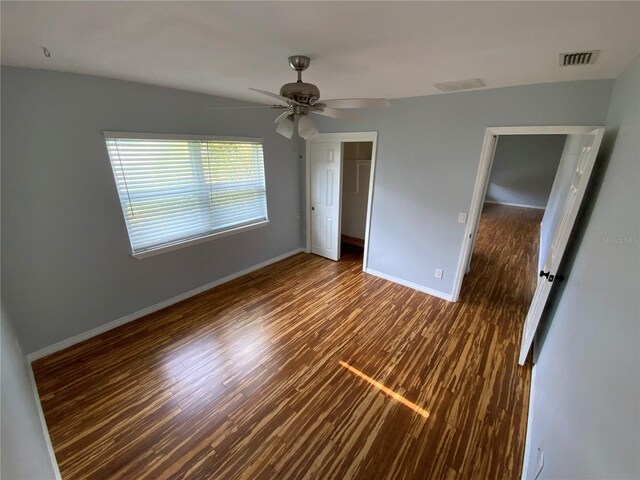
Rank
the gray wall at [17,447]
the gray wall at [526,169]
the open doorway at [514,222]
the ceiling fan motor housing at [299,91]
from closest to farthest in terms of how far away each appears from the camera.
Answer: the gray wall at [17,447]
the ceiling fan motor housing at [299,91]
the open doorway at [514,222]
the gray wall at [526,169]

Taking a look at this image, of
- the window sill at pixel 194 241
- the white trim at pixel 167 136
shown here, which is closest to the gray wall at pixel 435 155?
the white trim at pixel 167 136

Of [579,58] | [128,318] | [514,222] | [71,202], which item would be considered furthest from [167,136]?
[514,222]

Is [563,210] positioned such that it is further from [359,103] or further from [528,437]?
[359,103]

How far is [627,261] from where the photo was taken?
1028mm

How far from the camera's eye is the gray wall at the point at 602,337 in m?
0.81

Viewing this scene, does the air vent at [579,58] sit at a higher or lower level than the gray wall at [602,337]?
higher

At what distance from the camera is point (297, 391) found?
→ 79.5 inches

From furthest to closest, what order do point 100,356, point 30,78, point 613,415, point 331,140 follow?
point 331,140 → point 100,356 → point 30,78 → point 613,415

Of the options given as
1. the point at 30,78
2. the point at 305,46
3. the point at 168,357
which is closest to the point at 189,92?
the point at 30,78

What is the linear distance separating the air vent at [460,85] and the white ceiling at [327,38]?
91 millimetres

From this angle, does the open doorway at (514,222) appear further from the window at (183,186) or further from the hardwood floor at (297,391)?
the window at (183,186)

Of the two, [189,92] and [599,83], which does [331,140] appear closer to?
[189,92]

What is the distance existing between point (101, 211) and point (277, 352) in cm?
211

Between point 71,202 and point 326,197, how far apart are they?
3.01 metres
